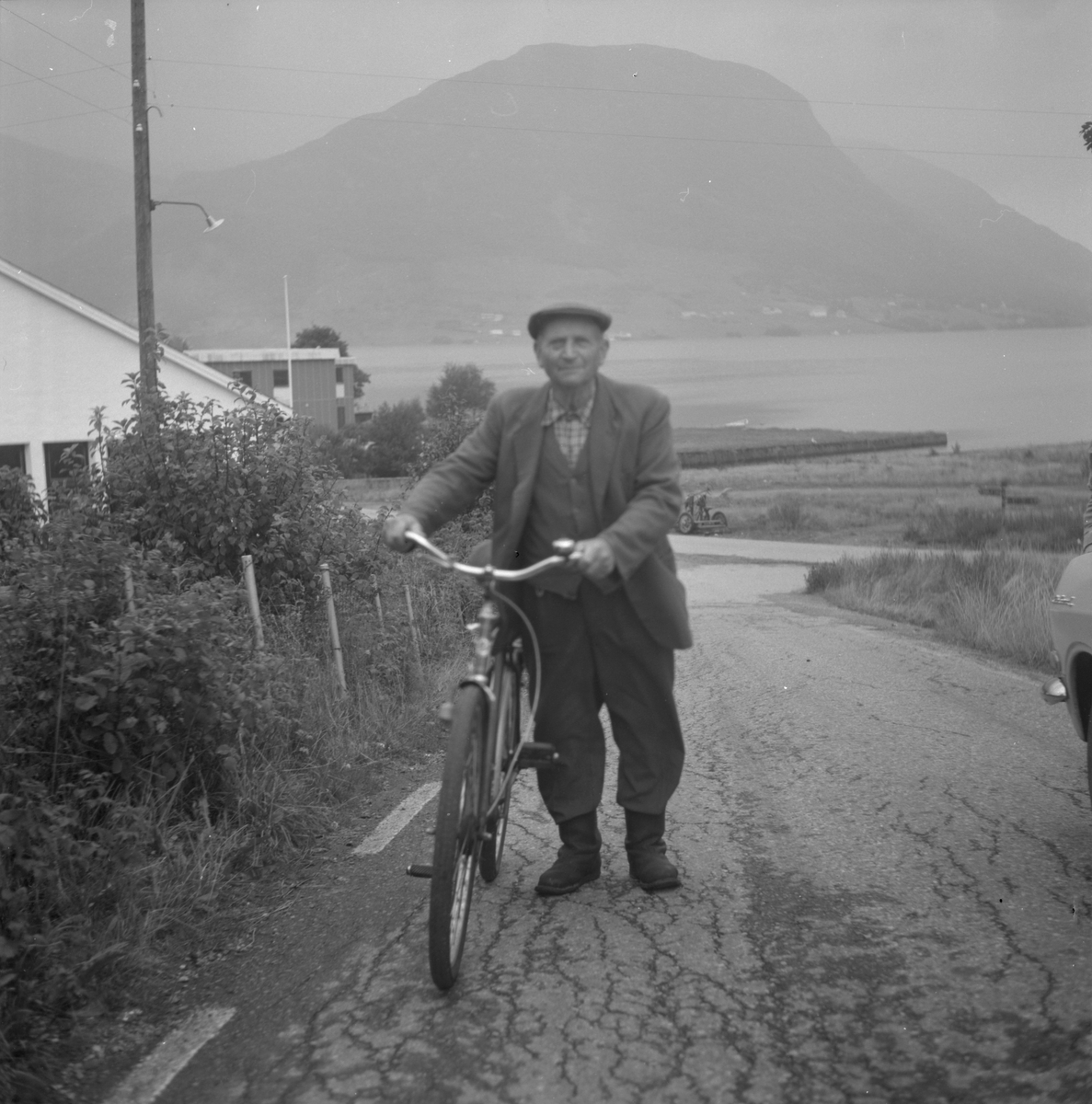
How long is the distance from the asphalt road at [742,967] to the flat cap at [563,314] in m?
1.94

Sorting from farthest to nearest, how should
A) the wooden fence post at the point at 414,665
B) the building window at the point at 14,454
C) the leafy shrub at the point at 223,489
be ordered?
the building window at the point at 14,454 < the wooden fence post at the point at 414,665 < the leafy shrub at the point at 223,489

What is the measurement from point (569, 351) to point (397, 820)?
2574mm

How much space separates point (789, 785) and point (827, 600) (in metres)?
14.9

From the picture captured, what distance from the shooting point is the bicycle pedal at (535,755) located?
4246mm

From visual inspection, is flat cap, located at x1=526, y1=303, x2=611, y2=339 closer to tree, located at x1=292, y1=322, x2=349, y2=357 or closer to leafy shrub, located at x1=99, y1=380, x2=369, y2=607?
leafy shrub, located at x1=99, y1=380, x2=369, y2=607

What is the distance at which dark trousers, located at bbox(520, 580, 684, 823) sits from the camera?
4.38 meters

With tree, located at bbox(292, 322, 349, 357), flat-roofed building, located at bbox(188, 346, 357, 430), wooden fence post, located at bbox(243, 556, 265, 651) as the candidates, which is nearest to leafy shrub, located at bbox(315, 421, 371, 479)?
flat-roofed building, located at bbox(188, 346, 357, 430)

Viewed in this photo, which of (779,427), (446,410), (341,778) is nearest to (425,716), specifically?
(341,778)

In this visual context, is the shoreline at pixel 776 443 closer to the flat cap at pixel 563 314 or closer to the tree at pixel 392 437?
the tree at pixel 392 437

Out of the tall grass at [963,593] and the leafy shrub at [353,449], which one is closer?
the tall grass at [963,593]

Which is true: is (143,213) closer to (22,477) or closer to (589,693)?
(22,477)

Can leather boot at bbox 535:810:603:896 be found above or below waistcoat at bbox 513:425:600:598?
below

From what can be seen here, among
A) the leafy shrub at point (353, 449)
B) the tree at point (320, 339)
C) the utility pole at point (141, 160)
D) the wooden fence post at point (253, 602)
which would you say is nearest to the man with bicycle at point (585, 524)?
the wooden fence post at point (253, 602)

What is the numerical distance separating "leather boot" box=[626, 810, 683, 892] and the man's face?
1.52 metres
